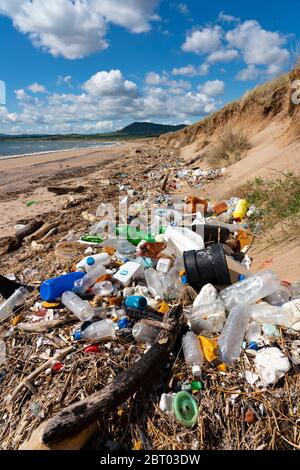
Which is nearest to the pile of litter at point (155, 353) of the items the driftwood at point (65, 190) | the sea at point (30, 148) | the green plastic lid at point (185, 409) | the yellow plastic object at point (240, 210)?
the green plastic lid at point (185, 409)

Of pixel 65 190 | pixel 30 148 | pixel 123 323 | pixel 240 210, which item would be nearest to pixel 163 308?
pixel 123 323

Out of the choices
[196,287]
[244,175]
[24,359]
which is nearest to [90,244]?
[196,287]

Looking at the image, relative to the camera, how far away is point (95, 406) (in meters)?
1.55

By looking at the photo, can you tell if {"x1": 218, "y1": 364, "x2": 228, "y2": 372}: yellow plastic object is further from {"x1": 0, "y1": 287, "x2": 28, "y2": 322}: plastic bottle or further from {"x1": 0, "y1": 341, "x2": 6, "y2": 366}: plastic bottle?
{"x1": 0, "y1": 287, "x2": 28, "y2": 322}: plastic bottle

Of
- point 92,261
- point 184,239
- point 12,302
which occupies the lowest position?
point 12,302

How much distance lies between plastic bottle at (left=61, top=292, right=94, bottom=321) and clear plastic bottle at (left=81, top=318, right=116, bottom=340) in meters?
0.16

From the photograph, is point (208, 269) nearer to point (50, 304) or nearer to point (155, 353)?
point (155, 353)

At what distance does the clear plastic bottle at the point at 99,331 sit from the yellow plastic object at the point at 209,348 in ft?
2.02

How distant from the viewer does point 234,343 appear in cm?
206

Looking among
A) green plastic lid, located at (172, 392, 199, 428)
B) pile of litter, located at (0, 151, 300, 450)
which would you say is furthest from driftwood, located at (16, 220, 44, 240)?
green plastic lid, located at (172, 392, 199, 428)

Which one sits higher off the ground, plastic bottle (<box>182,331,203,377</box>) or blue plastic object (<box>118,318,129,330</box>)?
plastic bottle (<box>182,331,203,377</box>)

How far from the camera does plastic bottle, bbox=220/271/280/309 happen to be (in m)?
2.46

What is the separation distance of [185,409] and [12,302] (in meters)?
1.89
